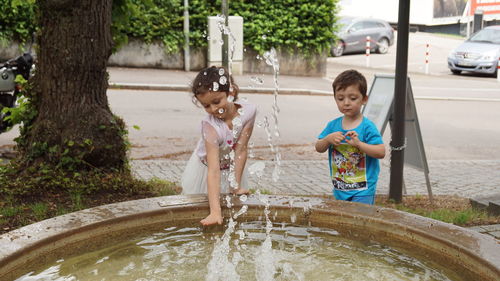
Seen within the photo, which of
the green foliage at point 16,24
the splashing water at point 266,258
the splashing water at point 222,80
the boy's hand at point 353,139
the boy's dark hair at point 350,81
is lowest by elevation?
the splashing water at point 266,258

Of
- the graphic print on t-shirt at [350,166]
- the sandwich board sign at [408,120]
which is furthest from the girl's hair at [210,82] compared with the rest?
the sandwich board sign at [408,120]

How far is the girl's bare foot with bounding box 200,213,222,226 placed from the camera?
10.6 ft

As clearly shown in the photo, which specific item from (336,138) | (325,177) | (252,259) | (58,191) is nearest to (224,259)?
(252,259)

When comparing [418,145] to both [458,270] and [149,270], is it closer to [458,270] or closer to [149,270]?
[458,270]

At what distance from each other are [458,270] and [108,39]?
3.38 m

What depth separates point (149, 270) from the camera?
2986 millimetres

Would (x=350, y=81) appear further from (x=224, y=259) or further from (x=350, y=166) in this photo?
(x=224, y=259)

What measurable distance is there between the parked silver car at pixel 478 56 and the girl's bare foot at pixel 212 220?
19979 mm

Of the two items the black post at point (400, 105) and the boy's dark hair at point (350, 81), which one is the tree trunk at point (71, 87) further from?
the black post at point (400, 105)

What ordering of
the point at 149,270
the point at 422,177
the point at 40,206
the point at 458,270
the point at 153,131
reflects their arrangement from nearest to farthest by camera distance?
the point at 458,270 → the point at 149,270 → the point at 40,206 → the point at 422,177 → the point at 153,131

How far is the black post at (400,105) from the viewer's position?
5.24 meters

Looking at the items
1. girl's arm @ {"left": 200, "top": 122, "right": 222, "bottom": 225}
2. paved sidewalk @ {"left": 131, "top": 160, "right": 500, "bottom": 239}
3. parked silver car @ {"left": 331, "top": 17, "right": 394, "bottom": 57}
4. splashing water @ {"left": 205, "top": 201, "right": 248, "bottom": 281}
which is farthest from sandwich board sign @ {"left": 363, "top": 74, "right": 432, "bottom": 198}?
parked silver car @ {"left": 331, "top": 17, "right": 394, "bottom": 57}

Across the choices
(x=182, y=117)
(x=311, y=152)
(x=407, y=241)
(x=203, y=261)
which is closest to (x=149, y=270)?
(x=203, y=261)

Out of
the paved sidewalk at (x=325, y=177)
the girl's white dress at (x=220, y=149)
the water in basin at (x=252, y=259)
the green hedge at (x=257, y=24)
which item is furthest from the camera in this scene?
the green hedge at (x=257, y=24)
